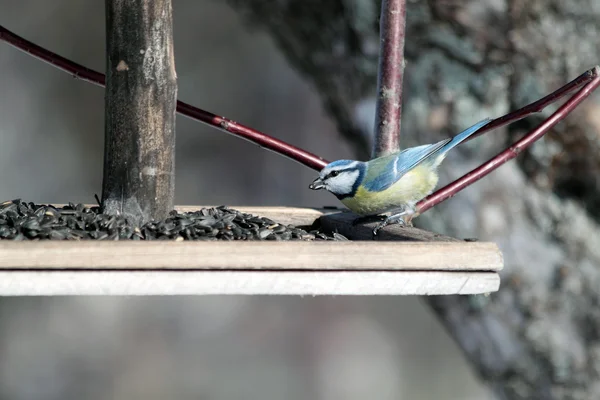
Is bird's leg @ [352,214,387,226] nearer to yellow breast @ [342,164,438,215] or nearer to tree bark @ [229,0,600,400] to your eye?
yellow breast @ [342,164,438,215]

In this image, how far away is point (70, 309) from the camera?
6105 millimetres

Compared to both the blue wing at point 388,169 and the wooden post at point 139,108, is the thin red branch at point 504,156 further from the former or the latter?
the wooden post at point 139,108

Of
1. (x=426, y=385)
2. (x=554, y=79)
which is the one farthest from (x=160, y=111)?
(x=426, y=385)

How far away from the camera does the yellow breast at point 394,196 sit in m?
2.45

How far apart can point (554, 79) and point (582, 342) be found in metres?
0.92

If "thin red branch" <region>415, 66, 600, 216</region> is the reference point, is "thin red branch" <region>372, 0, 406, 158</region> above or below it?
above

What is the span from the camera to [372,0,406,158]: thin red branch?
7.71ft

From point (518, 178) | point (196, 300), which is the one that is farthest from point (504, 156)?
point (196, 300)

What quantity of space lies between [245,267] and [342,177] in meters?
0.84

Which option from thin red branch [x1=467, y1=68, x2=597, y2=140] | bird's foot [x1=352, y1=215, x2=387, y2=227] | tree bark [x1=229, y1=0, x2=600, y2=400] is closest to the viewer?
thin red branch [x1=467, y1=68, x2=597, y2=140]

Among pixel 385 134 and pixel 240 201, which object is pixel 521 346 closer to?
pixel 385 134

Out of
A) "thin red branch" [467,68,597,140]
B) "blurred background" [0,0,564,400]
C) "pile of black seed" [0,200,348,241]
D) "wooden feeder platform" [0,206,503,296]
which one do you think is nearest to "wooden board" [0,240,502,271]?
"wooden feeder platform" [0,206,503,296]

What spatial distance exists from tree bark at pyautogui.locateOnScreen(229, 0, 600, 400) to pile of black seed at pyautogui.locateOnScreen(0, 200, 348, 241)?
3.19 ft

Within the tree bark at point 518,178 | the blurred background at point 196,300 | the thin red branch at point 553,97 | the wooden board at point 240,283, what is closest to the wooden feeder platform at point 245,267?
the wooden board at point 240,283
